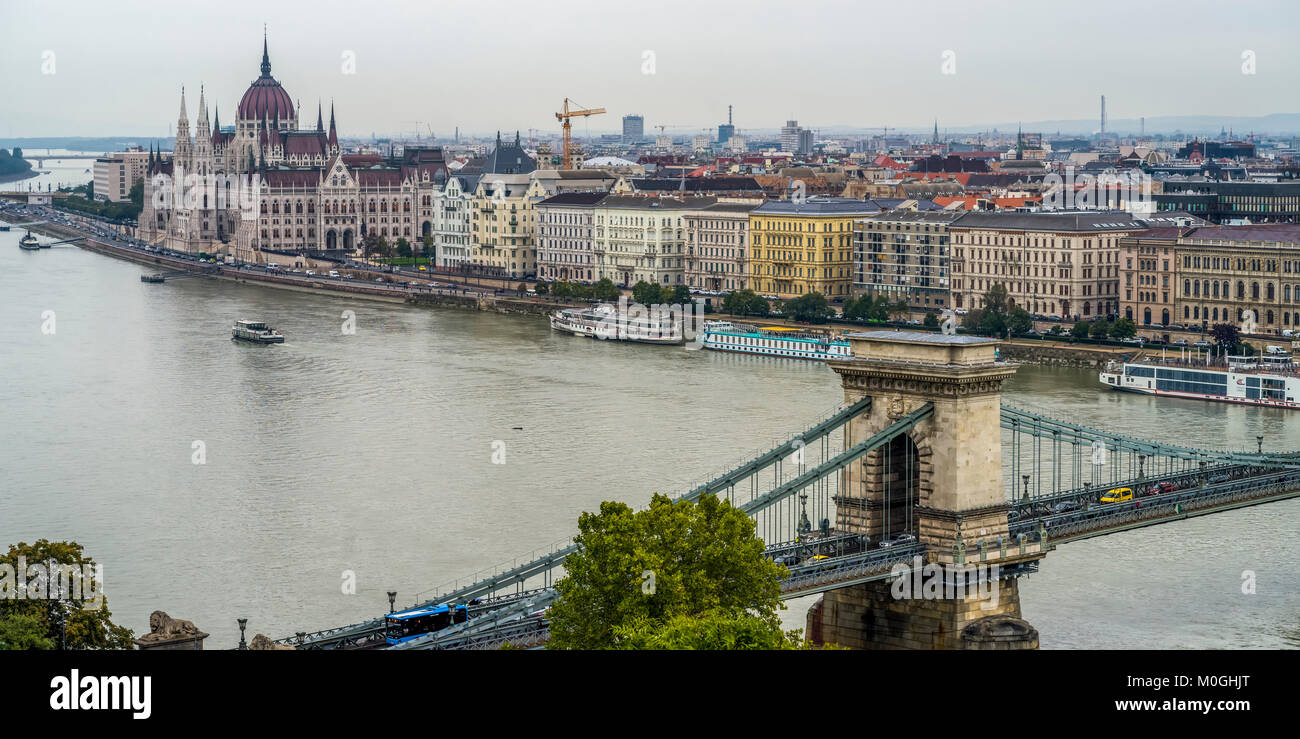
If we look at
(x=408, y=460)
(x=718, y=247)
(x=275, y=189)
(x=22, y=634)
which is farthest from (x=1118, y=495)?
(x=275, y=189)

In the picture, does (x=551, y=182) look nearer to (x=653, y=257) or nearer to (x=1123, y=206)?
(x=653, y=257)

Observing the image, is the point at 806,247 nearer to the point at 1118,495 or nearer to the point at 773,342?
the point at 773,342

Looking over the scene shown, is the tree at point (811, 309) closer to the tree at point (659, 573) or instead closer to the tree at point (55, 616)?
the tree at point (55, 616)

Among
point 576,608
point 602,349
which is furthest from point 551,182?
point 576,608

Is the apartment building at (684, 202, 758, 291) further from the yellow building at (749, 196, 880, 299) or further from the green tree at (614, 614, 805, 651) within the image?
the green tree at (614, 614, 805, 651)

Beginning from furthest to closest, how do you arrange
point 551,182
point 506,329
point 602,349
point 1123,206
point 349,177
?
point 349,177 → point 551,182 → point 1123,206 → point 506,329 → point 602,349

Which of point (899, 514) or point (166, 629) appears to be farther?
point (899, 514)
